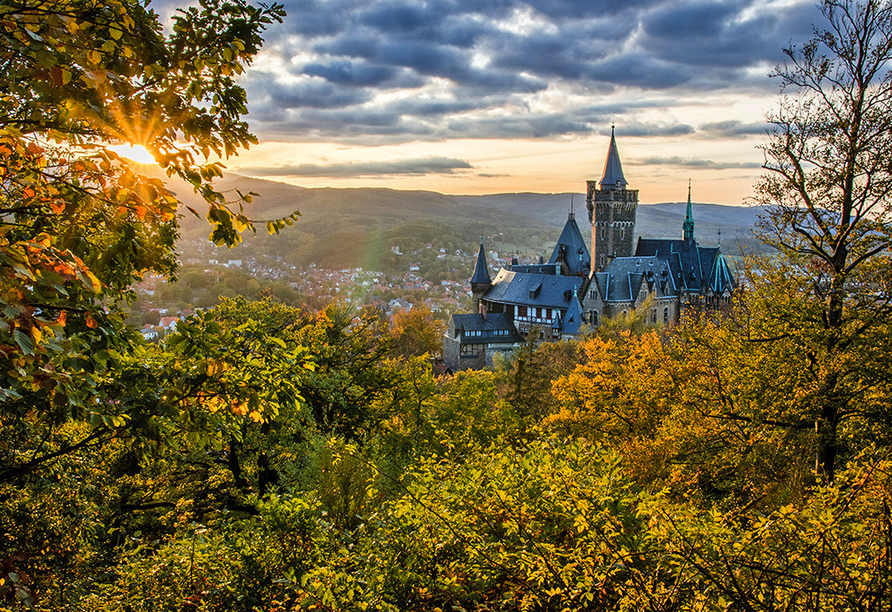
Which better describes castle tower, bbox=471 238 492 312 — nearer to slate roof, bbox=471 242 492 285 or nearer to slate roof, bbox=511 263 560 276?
slate roof, bbox=471 242 492 285

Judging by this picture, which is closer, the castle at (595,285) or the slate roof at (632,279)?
the slate roof at (632,279)

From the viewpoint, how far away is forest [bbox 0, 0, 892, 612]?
3.36 m

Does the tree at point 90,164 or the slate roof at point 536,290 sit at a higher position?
the tree at point 90,164

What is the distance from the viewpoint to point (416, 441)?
18.2 metres

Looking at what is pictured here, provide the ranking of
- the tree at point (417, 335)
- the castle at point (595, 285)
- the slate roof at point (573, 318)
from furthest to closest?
the tree at point (417, 335)
the castle at point (595, 285)
the slate roof at point (573, 318)

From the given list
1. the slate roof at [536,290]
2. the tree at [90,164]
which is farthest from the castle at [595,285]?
the tree at [90,164]

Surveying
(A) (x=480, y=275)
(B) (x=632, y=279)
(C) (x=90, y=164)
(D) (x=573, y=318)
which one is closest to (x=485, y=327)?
(A) (x=480, y=275)

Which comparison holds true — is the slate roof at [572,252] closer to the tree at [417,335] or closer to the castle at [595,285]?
the castle at [595,285]

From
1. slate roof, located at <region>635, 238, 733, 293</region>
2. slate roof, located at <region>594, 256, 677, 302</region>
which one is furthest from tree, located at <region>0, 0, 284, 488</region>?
slate roof, located at <region>635, 238, 733, 293</region>

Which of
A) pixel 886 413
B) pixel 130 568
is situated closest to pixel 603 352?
pixel 886 413

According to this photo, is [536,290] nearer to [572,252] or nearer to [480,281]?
[480,281]

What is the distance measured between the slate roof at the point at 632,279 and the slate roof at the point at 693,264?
3.67 metres

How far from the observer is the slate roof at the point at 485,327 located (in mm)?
64000

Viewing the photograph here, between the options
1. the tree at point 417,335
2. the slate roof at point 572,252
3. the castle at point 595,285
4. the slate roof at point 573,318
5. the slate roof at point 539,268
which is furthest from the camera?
the slate roof at point 572,252
